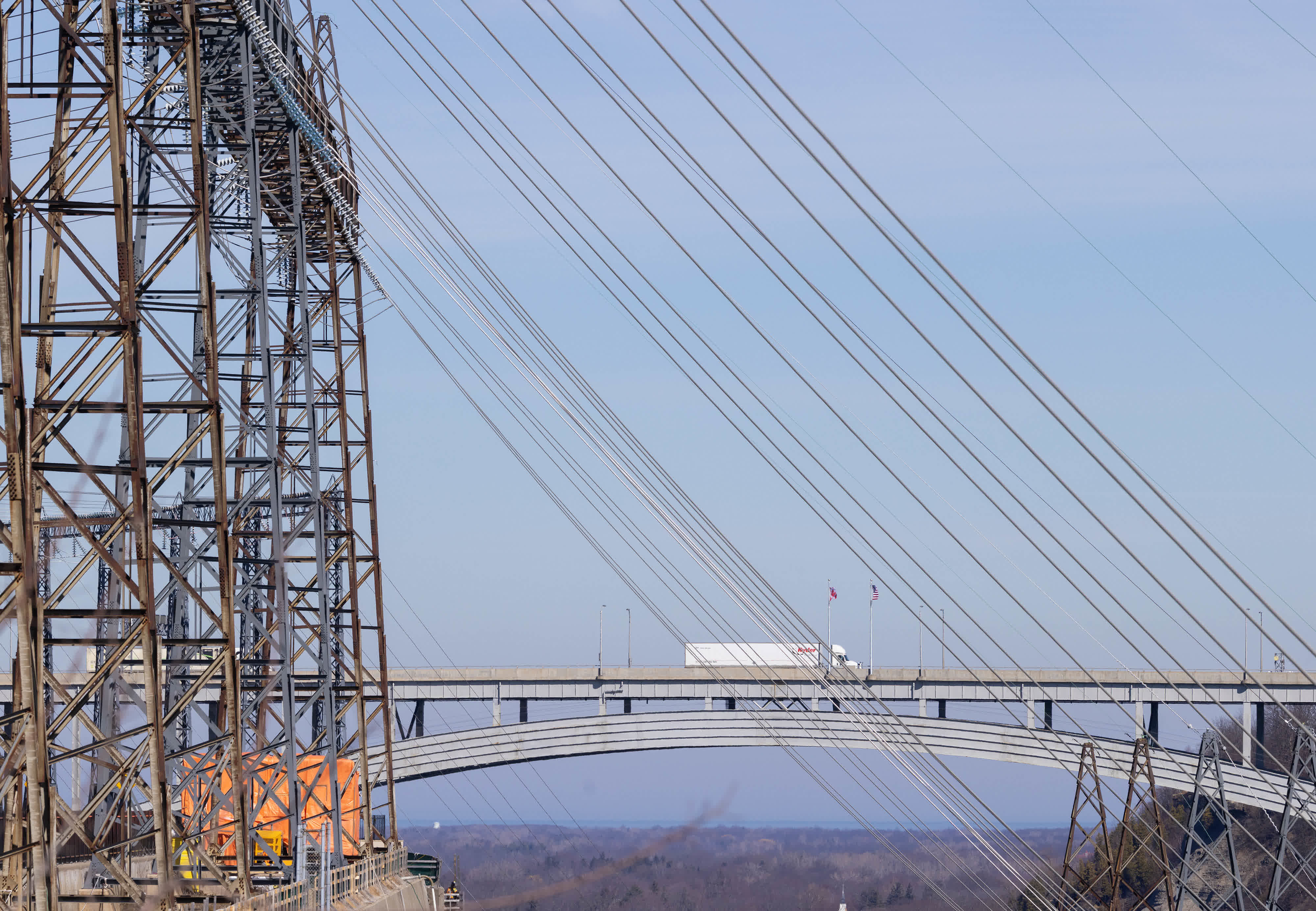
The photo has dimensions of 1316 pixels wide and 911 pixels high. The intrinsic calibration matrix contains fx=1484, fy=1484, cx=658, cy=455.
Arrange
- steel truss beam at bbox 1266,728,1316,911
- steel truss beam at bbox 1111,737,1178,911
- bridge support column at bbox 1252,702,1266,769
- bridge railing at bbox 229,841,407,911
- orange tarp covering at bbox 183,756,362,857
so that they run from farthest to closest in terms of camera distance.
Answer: bridge support column at bbox 1252,702,1266,769
steel truss beam at bbox 1111,737,1178,911
steel truss beam at bbox 1266,728,1316,911
orange tarp covering at bbox 183,756,362,857
bridge railing at bbox 229,841,407,911

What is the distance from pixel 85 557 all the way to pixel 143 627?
141 cm

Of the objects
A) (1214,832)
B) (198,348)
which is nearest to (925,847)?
(198,348)

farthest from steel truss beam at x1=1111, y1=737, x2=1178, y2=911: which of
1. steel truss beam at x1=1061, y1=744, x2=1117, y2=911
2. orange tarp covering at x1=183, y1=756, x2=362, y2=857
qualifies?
orange tarp covering at x1=183, y1=756, x2=362, y2=857

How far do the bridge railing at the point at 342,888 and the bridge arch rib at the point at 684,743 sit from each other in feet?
118

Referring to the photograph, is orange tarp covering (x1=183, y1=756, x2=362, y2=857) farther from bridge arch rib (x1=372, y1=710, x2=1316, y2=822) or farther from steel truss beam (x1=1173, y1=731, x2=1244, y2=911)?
Answer: bridge arch rib (x1=372, y1=710, x2=1316, y2=822)

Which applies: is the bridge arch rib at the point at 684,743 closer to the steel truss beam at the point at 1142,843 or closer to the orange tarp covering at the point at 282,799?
the steel truss beam at the point at 1142,843

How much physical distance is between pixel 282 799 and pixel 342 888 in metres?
7.98

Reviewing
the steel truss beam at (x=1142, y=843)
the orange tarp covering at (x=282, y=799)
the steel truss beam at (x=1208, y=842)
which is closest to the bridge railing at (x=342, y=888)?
the orange tarp covering at (x=282, y=799)

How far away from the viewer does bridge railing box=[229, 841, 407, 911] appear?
18891mm

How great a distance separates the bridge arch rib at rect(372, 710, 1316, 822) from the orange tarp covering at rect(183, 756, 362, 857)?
36.5m

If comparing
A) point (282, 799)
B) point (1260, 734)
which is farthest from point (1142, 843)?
point (1260, 734)

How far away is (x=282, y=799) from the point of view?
105 ft

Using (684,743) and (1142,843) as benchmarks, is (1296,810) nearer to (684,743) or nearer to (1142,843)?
(1142,843)

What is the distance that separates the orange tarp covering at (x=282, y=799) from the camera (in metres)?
24.1
